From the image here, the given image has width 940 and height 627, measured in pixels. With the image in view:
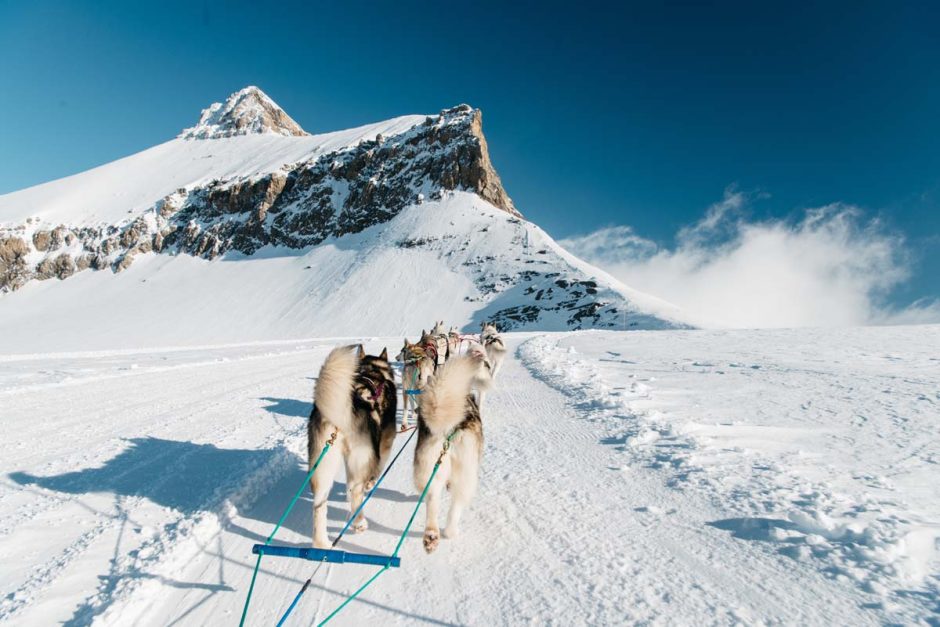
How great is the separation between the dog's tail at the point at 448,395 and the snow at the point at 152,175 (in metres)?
111

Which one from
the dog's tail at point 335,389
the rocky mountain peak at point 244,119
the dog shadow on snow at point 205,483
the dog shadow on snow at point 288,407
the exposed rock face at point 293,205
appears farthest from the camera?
the rocky mountain peak at point 244,119

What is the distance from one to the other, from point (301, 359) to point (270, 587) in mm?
14931

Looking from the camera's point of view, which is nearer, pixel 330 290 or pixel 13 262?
pixel 330 290

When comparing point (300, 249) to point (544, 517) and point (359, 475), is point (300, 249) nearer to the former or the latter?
point (359, 475)

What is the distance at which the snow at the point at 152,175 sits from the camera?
99.4 meters

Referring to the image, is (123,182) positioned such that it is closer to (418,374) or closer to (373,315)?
(373,315)

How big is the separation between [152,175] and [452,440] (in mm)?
145154

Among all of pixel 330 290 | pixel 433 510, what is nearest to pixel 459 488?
pixel 433 510

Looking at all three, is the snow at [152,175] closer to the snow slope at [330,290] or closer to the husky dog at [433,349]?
the snow slope at [330,290]

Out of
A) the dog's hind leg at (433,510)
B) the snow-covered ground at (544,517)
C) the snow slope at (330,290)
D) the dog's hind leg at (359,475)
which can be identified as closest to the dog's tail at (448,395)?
the dog's hind leg at (433,510)

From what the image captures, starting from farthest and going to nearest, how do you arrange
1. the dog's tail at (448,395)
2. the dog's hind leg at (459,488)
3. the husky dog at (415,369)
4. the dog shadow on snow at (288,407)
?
1. the dog shadow on snow at (288,407)
2. the husky dog at (415,369)
3. the dog's hind leg at (459,488)
4. the dog's tail at (448,395)

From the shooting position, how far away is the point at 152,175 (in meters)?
114

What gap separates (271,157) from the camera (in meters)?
109

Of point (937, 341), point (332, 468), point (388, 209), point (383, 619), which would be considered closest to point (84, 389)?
point (332, 468)
